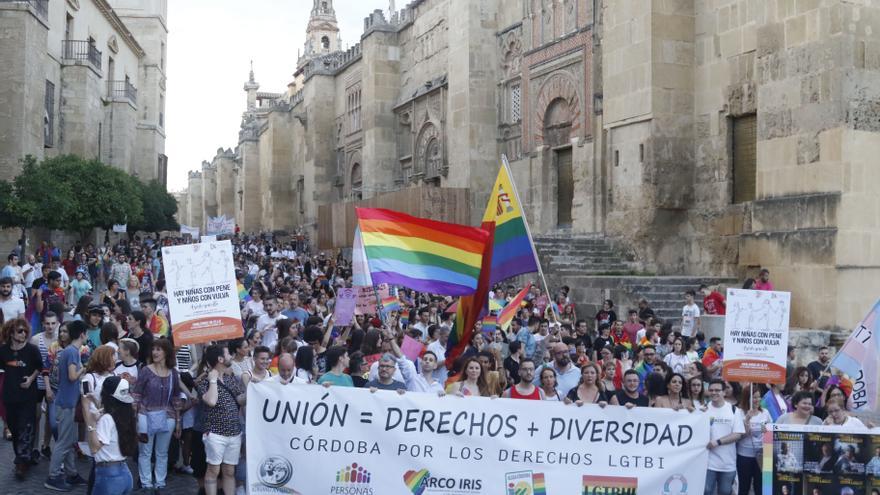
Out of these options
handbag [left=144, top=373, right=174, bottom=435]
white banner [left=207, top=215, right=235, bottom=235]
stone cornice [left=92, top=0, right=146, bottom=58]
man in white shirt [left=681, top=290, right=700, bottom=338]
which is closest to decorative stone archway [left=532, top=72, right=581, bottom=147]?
man in white shirt [left=681, top=290, right=700, bottom=338]

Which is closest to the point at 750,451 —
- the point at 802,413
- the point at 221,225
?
the point at 802,413

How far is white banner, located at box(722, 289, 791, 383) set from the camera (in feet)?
26.5

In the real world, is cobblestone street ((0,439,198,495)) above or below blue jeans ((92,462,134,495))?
below

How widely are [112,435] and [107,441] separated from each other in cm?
7

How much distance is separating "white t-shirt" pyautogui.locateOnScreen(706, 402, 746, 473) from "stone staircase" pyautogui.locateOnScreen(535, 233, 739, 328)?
31.9 ft

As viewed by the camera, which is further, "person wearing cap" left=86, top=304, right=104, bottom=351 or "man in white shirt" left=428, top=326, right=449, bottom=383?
"person wearing cap" left=86, top=304, right=104, bottom=351

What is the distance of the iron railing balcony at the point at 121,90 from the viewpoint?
5138cm

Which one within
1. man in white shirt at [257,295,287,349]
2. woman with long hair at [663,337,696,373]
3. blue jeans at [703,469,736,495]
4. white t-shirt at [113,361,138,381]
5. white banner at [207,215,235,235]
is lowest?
blue jeans at [703,469,736,495]

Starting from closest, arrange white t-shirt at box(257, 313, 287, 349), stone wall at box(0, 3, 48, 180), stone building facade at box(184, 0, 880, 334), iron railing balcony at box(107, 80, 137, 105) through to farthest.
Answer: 1. white t-shirt at box(257, 313, 287, 349)
2. stone building facade at box(184, 0, 880, 334)
3. stone wall at box(0, 3, 48, 180)
4. iron railing balcony at box(107, 80, 137, 105)

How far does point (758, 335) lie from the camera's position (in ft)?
26.8

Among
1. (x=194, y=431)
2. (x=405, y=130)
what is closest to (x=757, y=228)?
(x=194, y=431)

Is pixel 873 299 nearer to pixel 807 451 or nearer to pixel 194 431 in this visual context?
pixel 807 451

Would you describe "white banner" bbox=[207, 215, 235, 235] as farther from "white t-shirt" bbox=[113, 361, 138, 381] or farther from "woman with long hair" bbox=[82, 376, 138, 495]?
"woman with long hair" bbox=[82, 376, 138, 495]

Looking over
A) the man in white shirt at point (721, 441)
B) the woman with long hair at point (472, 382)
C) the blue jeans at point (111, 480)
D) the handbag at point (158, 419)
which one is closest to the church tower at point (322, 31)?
the handbag at point (158, 419)
